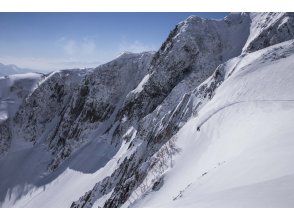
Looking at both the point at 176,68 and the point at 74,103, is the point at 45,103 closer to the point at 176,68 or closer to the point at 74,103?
the point at 74,103

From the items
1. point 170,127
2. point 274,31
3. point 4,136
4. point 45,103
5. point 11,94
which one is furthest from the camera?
point 11,94

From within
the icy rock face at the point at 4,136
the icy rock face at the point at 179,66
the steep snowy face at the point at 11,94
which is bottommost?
the icy rock face at the point at 4,136

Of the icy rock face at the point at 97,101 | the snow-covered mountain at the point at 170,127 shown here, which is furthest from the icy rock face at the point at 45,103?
the icy rock face at the point at 97,101

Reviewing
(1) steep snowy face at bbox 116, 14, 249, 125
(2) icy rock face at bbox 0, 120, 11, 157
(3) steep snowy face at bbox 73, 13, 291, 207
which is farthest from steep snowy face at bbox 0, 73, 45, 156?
(3) steep snowy face at bbox 73, 13, 291, 207

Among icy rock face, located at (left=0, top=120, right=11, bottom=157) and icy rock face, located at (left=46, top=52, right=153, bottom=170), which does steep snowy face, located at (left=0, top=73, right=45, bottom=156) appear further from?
icy rock face, located at (left=46, top=52, right=153, bottom=170)

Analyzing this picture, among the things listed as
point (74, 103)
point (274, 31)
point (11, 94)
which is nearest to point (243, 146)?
point (274, 31)

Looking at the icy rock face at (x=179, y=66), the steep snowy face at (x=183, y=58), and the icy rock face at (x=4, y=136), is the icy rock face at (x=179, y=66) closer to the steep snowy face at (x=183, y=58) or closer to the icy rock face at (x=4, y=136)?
the steep snowy face at (x=183, y=58)
